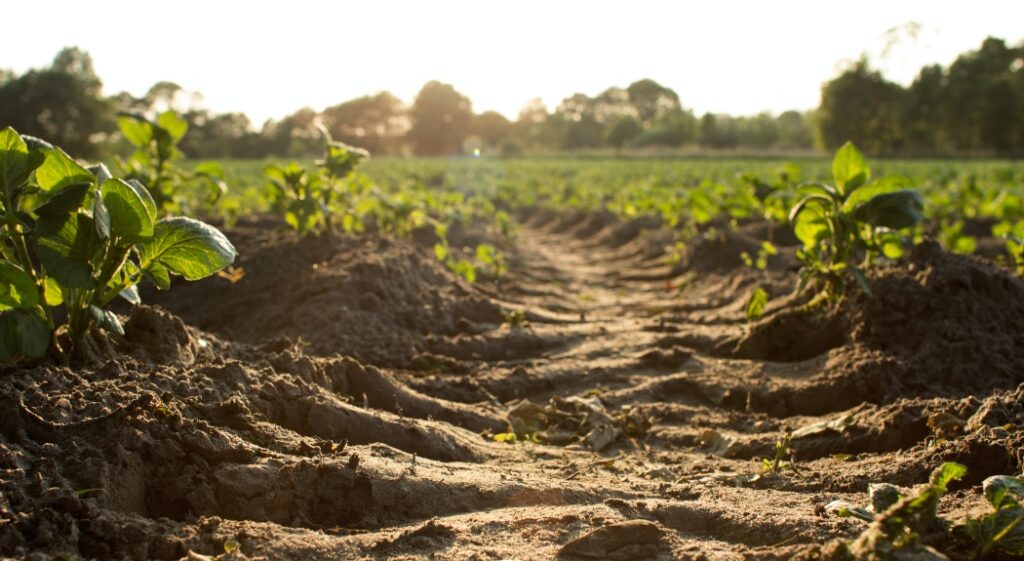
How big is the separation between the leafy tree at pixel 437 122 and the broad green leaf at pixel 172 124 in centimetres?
7554

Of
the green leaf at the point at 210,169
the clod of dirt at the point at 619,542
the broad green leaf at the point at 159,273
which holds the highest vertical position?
the green leaf at the point at 210,169

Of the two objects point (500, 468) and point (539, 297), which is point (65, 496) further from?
point (539, 297)

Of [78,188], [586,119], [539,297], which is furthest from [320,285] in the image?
[586,119]

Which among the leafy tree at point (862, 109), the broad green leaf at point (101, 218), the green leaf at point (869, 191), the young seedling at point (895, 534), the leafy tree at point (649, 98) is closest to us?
the young seedling at point (895, 534)

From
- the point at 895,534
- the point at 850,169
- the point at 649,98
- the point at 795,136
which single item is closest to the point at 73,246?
the point at 895,534

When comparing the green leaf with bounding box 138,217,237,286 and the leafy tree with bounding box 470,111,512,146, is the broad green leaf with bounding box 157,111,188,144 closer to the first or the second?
the green leaf with bounding box 138,217,237,286

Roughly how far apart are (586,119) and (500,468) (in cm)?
9346

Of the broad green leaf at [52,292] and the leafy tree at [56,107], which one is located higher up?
the leafy tree at [56,107]

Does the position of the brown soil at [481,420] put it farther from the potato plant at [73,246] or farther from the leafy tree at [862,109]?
the leafy tree at [862,109]

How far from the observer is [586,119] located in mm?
93625

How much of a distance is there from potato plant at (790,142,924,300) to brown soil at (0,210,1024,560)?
0.19 m

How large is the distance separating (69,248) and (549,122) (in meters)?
86.7

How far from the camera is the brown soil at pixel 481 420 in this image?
77.9 inches

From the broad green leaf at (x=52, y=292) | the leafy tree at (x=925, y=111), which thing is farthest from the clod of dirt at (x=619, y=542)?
the leafy tree at (x=925, y=111)
